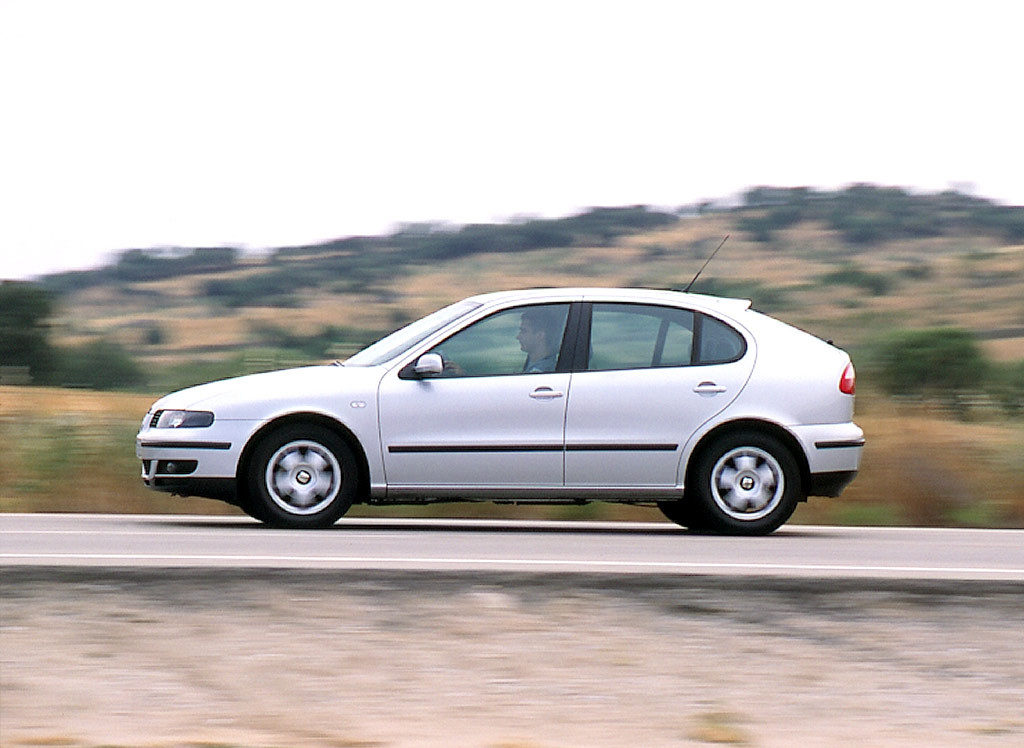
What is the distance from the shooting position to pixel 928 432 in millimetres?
13945

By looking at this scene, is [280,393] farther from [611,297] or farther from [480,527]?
[611,297]

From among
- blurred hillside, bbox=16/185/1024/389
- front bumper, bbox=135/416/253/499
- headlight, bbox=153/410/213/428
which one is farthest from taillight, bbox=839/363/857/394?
blurred hillside, bbox=16/185/1024/389

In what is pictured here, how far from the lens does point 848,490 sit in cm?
1323

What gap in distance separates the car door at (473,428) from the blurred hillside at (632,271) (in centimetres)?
2364

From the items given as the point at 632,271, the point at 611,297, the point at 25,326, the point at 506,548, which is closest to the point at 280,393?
the point at 506,548

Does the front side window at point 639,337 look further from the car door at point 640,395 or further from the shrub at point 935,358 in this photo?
the shrub at point 935,358

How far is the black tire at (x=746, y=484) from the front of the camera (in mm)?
10406

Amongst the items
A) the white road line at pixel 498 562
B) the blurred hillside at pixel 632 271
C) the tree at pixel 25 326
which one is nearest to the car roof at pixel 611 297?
the white road line at pixel 498 562

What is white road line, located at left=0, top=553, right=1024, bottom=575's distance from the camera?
8.21 meters

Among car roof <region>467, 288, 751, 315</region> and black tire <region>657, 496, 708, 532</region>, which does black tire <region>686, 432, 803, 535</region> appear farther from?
car roof <region>467, 288, 751, 315</region>

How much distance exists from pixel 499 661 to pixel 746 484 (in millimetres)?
4282

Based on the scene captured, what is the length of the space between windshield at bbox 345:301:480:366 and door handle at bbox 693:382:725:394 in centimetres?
150

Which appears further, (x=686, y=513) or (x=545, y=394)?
(x=686, y=513)

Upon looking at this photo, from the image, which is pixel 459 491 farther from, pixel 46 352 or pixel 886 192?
pixel 886 192
